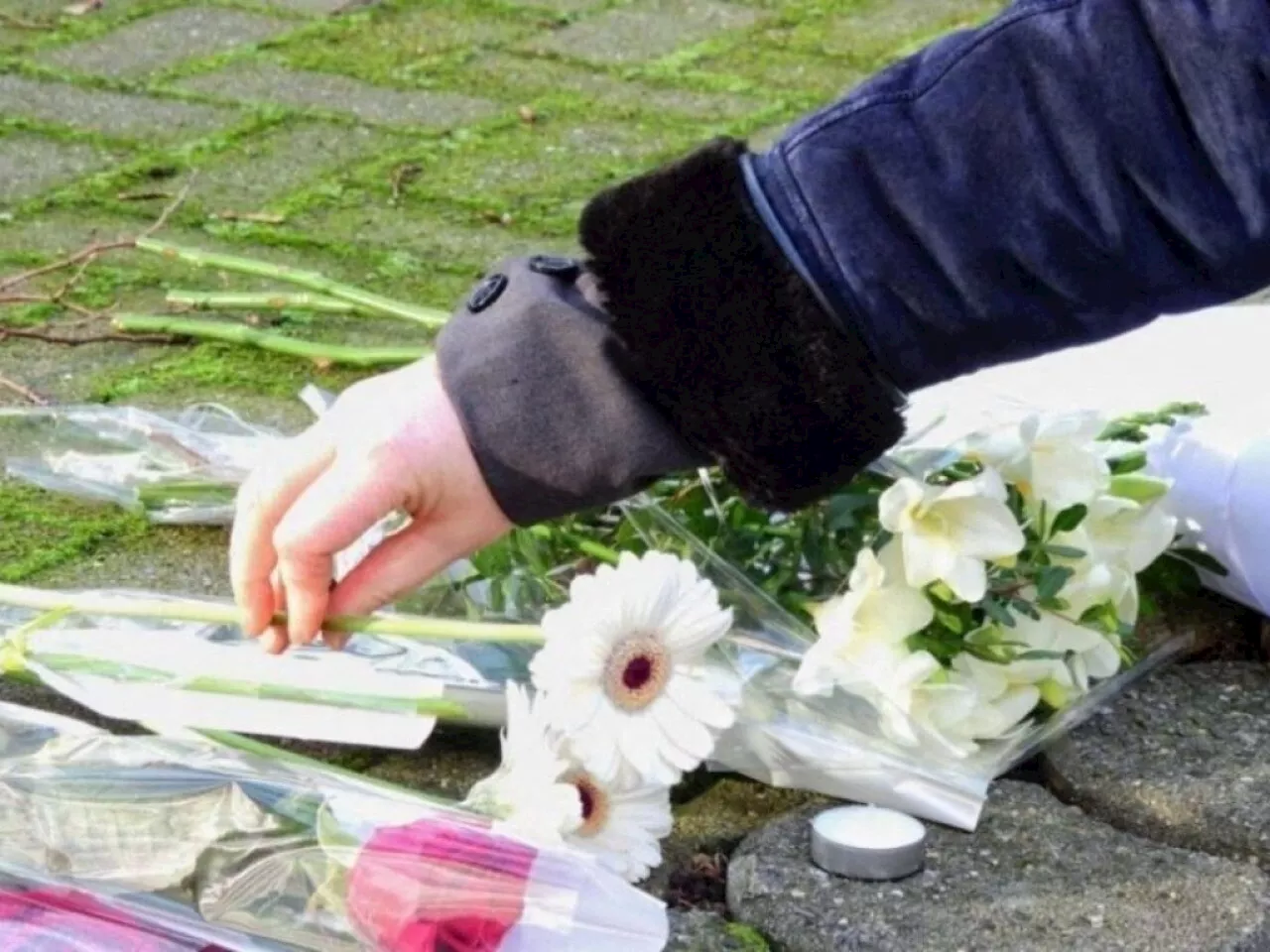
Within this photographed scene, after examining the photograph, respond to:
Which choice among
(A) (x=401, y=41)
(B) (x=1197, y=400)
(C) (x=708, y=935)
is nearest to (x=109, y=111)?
(A) (x=401, y=41)

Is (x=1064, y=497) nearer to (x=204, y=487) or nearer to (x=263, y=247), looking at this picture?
(x=204, y=487)

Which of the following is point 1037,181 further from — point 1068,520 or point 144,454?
point 144,454

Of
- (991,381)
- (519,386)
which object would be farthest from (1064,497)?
(519,386)

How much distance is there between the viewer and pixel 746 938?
5.13 ft

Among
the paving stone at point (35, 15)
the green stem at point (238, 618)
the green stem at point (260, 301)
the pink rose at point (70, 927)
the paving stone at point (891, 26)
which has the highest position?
the green stem at point (238, 618)

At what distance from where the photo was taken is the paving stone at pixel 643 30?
3.96 m

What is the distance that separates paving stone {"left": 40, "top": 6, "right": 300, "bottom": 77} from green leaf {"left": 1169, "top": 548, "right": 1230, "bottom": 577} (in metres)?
2.29

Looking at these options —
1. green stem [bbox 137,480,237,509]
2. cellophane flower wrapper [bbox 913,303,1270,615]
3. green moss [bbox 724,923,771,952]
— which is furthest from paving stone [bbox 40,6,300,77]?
green moss [bbox 724,923,771,952]

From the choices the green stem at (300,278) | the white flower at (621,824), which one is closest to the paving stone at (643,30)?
the green stem at (300,278)

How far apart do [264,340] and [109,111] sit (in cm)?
110

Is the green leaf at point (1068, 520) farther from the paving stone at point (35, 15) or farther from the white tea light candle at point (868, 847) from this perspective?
the paving stone at point (35, 15)

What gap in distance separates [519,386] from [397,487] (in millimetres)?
87

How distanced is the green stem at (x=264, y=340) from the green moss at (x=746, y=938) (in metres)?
1.00

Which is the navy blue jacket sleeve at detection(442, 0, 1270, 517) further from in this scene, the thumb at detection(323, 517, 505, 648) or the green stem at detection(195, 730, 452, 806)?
the green stem at detection(195, 730, 452, 806)
